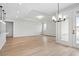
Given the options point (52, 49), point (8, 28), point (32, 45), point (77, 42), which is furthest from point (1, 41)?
point (77, 42)

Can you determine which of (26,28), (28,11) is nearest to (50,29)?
(26,28)

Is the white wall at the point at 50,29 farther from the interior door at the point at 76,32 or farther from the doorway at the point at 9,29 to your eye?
the doorway at the point at 9,29

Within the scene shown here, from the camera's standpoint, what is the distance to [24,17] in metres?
2.50

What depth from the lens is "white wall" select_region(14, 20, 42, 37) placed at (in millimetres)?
2564

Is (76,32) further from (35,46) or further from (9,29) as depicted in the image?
(9,29)

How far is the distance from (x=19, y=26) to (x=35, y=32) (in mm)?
540

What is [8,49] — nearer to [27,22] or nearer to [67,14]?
[27,22]

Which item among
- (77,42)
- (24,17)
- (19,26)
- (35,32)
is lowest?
(77,42)

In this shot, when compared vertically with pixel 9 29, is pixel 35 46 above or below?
below

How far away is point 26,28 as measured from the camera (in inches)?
104

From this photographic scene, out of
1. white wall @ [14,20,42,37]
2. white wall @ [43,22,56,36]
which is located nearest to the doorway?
white wall @ [14,20,42,37]

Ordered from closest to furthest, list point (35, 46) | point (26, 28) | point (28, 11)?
point (28, 11) < point (26, 28) < point (35, 46)

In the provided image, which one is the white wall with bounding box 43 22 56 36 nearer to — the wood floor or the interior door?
the wood floor

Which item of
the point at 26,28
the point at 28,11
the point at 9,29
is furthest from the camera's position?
the point at 26,28
